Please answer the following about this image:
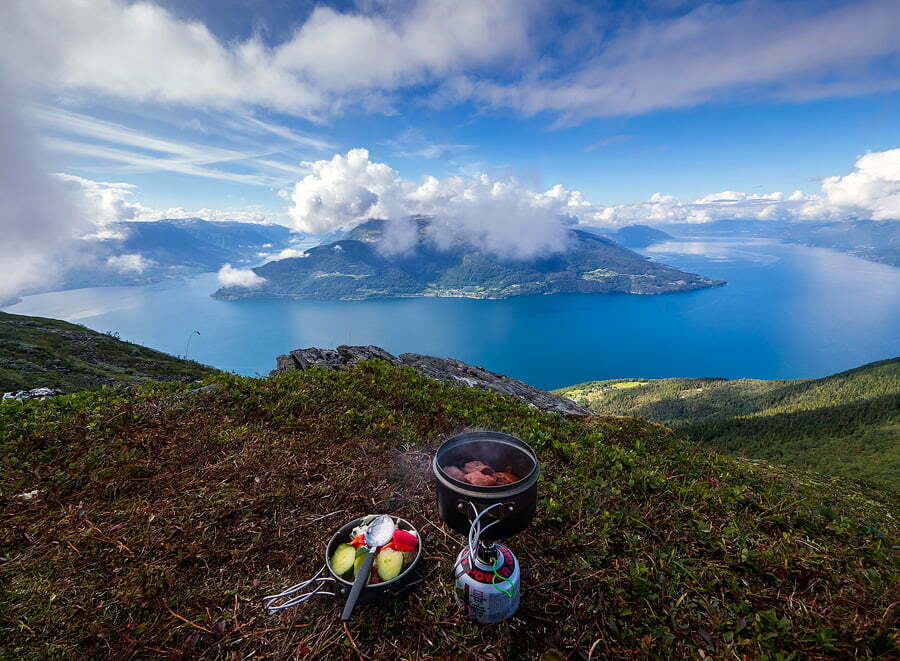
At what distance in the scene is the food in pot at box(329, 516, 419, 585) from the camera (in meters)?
3.20

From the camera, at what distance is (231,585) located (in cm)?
341

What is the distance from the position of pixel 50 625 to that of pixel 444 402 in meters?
6.35

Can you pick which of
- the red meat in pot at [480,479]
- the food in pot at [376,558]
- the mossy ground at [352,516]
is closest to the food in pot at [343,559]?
the food in pot at [376,558]

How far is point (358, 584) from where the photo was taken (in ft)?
9.61

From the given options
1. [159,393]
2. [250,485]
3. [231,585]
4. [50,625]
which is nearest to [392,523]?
[231,585]

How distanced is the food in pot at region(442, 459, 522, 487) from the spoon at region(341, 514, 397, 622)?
81 cm

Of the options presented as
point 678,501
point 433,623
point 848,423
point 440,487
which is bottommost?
point 848,423

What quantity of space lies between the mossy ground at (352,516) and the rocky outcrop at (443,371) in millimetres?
7402

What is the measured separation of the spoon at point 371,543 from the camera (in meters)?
2.86

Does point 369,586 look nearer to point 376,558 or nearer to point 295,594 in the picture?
point 376,558

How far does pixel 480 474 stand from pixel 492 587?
0.90 m

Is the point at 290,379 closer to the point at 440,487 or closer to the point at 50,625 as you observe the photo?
the point at 50,625

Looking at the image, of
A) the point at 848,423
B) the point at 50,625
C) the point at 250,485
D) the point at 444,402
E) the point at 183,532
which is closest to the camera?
the point at 50,625

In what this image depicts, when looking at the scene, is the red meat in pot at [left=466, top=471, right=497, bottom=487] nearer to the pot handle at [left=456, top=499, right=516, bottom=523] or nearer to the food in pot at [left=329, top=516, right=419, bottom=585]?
the pot handle at [left=456, top=499, right=516, bottom=523]
